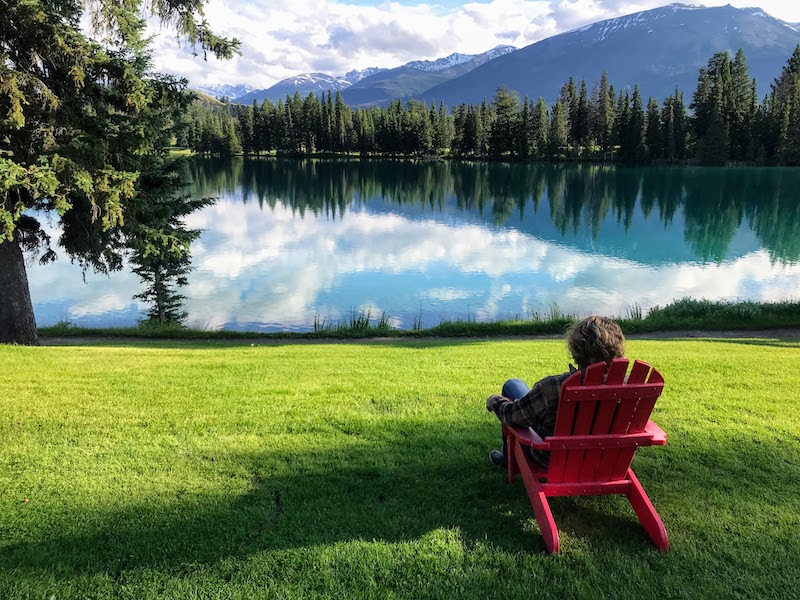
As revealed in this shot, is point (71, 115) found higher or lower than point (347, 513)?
higher

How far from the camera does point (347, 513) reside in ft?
13.7

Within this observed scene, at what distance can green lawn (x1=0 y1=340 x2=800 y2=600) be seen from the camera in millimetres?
3473

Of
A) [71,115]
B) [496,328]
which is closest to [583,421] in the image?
[71,115]

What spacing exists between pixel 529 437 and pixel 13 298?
41.3 ft

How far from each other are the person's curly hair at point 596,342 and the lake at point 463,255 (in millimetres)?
16510

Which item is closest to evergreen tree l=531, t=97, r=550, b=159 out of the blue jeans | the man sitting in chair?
the blue jeans

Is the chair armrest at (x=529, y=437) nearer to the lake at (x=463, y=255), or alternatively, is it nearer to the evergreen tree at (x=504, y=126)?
the lake at (x=463, y=255)

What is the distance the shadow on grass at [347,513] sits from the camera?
3.72m

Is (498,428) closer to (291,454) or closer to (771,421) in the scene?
(291,454)

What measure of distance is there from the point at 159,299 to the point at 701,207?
47.5 m

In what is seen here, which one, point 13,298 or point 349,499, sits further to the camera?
point 13,298

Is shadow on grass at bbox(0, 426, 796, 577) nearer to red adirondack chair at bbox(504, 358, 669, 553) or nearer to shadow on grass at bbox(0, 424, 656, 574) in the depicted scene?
shadow on grass at bbox(0, 424, 656, 574)

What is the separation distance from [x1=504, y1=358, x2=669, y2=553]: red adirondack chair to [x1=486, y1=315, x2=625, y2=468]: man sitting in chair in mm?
92

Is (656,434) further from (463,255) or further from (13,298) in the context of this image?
(463,255)
